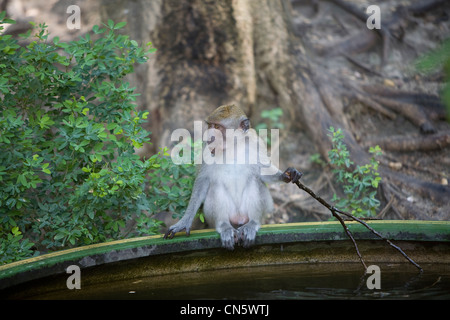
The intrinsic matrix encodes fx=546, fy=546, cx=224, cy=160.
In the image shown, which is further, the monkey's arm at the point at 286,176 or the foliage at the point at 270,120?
the foliage at the point at 270,120

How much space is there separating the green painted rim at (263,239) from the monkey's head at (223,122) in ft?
2.22

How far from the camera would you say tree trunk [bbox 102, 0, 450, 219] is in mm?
5426

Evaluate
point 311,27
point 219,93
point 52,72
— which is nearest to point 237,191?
point 52,72

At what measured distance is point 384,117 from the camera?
6.18 metres

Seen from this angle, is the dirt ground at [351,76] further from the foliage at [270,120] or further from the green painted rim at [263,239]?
Answer: the green painted rim at [263,239]

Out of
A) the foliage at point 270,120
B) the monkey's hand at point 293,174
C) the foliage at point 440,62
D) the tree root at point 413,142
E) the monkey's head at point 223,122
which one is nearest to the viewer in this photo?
the foliage at point 440,62

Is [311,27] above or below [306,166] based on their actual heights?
above

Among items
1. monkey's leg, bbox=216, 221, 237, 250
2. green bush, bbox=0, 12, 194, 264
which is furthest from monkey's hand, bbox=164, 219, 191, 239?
green bush, bbox=0, 12, 194, 264

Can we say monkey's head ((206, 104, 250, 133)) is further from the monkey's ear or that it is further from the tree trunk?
the tree trunk

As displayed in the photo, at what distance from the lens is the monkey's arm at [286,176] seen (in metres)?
3.13

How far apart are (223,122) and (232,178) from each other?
1.36 feet

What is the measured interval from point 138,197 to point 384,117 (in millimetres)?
3619

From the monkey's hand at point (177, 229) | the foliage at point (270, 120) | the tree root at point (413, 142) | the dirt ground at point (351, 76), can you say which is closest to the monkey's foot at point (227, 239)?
the monkey's hand at point (177, 229)

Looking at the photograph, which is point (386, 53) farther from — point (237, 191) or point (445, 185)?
point (237, 191)
